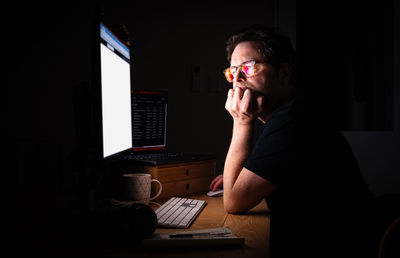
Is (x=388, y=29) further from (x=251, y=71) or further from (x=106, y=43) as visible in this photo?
(x=106, y=43)

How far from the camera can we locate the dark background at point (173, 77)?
4.10 ft

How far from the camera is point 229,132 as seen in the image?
7.14 ft

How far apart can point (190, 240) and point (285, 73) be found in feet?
2.64

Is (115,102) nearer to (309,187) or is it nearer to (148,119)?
(148,119)

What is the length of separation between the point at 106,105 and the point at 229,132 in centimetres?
133

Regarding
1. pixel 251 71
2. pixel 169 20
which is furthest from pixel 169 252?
pixel 169 20

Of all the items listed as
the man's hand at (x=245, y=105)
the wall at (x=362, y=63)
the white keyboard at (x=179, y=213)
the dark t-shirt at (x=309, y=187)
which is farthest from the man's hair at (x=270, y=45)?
the wall at (x=362, y=63)

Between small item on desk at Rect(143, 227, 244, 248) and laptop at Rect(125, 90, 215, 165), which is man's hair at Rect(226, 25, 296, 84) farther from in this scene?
small item on desk at Rect(143, 227, 244, 248)

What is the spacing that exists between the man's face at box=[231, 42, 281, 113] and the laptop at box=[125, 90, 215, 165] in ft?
1.34

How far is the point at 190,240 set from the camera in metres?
0.70

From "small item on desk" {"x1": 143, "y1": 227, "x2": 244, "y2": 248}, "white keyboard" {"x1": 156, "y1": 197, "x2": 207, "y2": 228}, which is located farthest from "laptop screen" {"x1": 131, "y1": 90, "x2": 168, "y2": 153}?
"small item on desk" {"x1": 143, "y1": 227, "x2": 244, "y2": 248}

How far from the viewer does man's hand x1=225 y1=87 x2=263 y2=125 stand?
1.17 m

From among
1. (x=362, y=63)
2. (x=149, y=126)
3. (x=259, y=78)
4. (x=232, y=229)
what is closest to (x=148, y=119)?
(x=149, y=126)

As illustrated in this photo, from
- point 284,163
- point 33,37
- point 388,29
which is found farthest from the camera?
point 388,29
